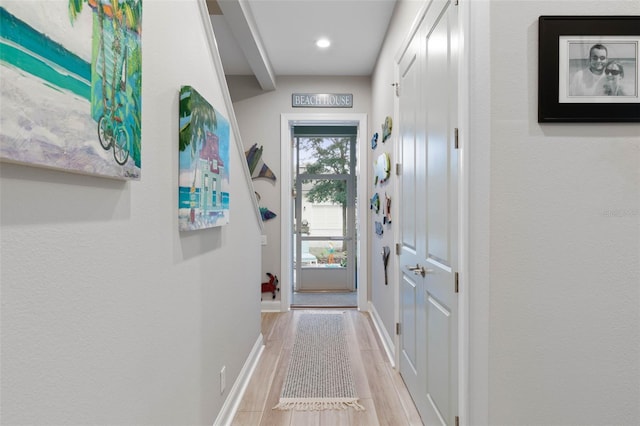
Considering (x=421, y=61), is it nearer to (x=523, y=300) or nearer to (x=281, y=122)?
(x=523, y=300)

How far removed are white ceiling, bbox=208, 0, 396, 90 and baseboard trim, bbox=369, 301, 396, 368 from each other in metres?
2.71

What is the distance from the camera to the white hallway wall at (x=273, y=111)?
426cm

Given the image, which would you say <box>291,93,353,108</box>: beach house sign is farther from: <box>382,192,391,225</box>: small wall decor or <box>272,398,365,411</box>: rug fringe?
<box>272,398,365,411</box>: rug fringe

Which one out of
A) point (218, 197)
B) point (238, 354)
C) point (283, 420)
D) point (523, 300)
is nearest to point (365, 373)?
point (283, 420)

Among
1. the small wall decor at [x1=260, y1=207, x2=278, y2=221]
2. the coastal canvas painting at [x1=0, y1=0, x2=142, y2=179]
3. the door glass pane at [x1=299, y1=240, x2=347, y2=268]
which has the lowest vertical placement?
the door glass pane at [x1=299, y1=240, x2=347, y2=268]

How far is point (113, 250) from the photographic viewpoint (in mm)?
929

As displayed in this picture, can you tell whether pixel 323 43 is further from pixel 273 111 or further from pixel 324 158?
pixel 324 158

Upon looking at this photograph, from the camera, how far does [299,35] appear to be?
3.34m

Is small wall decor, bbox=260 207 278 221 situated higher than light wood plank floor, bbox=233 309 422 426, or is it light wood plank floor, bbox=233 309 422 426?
small wall decor, bbox=260 207 278 221

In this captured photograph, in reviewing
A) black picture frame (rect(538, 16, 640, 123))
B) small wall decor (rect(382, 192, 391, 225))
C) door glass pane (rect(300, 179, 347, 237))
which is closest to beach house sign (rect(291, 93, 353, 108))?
door glass pane (rect(300, 179, 347, 237))

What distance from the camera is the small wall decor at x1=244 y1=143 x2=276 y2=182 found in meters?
4.24

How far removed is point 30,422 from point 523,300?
4.99 ft

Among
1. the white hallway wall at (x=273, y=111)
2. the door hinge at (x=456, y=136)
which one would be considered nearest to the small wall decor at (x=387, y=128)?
the white hallway wall at (x=273, y=111)

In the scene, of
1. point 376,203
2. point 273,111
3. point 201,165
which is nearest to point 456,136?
point 201,165
